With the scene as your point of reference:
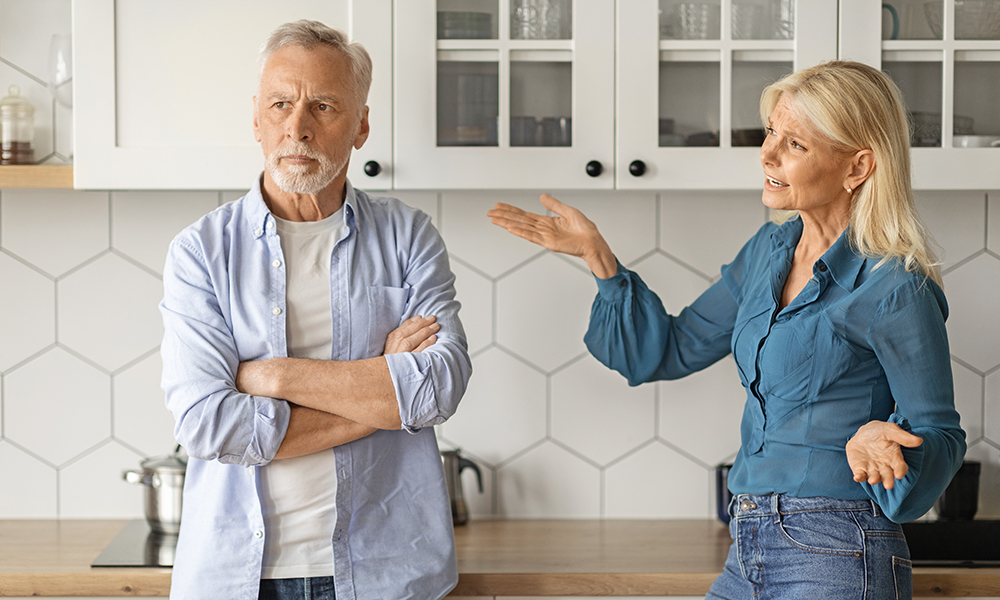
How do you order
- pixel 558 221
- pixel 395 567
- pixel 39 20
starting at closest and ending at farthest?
pixel 395 567, pixel 558 221, pixel 39 20

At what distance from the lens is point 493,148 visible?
1684 mm

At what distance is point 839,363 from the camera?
130cm

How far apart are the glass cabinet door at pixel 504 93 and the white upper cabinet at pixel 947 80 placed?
524 millimetres

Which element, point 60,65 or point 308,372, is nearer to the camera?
point 308,372

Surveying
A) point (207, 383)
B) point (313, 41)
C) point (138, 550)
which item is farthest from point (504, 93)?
point (138, 550)

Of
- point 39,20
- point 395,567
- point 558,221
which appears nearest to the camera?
point 395,567

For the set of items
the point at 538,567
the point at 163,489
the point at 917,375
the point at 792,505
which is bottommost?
the point at 538,567

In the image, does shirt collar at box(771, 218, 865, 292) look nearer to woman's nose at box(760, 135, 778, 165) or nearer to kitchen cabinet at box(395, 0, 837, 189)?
woman's nose at box(760, 135, 778, 165)

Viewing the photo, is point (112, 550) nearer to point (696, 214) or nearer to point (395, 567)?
point (395, 567)

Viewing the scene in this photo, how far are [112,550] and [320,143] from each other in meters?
1.00

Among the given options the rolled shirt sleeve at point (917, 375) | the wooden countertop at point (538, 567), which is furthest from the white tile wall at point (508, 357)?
the rolled shirt sleeve at point (917, 375)

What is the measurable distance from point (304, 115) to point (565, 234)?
21.7 inches

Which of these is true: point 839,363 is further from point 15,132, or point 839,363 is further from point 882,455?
point 15,132

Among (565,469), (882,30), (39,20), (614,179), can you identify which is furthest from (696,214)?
(39,20)
